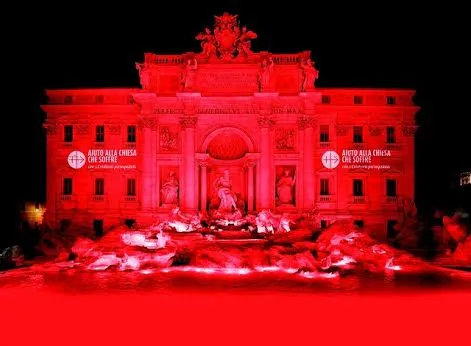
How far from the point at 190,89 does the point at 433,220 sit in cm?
2102

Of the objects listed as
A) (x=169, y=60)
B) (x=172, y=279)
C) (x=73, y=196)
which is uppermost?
(x=169, y=60)

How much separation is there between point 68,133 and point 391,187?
2615 centimetres

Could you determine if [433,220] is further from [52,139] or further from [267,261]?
[52,139]

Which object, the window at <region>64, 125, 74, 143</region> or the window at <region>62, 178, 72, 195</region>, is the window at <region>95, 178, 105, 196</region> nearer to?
the window at <region>62, 178, 72, 195</region>

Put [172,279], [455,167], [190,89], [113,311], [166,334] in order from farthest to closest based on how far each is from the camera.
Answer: [455,167], [190,89], [172,279], [113,311], [166,334]

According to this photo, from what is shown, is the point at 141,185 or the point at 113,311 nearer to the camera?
the point at 113,311

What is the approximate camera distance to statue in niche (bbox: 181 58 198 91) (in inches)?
1499

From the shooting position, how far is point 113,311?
16078 mm

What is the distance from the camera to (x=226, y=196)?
36.8m

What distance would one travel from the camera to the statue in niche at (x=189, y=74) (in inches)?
1499

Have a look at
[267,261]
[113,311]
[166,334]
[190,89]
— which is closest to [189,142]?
[190,89]

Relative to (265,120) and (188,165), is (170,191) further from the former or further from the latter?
(265,120)

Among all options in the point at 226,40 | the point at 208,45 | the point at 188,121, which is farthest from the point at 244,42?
the point at 188,121

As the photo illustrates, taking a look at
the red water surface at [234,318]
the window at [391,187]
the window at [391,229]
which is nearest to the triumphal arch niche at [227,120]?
the window at [391,187]
